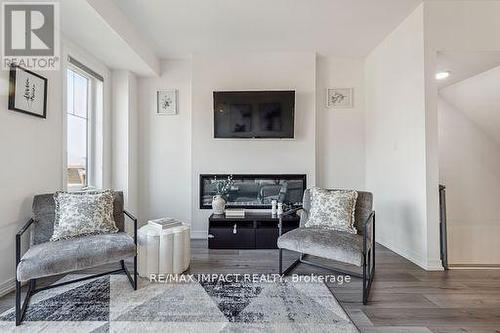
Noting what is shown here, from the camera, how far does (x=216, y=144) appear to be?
4.13 meters

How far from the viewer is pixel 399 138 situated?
336 cm

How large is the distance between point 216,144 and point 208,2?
6.12 ft

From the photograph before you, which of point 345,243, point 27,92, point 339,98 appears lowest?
point 345,243

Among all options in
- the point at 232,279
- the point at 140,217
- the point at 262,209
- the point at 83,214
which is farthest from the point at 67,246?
the point at 262,209

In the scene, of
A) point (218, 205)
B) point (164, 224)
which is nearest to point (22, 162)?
point (164, 224)

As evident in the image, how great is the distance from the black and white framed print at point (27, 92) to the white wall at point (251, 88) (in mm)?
1864

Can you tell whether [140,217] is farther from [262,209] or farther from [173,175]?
[262,209]

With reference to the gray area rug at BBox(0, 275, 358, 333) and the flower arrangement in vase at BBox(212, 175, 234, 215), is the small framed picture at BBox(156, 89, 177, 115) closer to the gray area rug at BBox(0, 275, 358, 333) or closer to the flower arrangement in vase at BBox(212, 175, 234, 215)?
the flower arrangement in vase at BBox(212, 175, 234, 215)

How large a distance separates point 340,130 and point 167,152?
2.67 metres

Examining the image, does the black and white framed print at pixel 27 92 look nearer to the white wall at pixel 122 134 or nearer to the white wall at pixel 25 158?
the white wall at pixel 25 158

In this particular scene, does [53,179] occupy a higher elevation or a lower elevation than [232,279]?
higher

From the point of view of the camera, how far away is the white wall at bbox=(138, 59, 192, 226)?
4289 mm

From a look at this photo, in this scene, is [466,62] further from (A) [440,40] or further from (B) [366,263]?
(B) [366,263]

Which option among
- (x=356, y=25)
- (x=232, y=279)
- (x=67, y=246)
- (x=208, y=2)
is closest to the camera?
(x=67, y=246)
